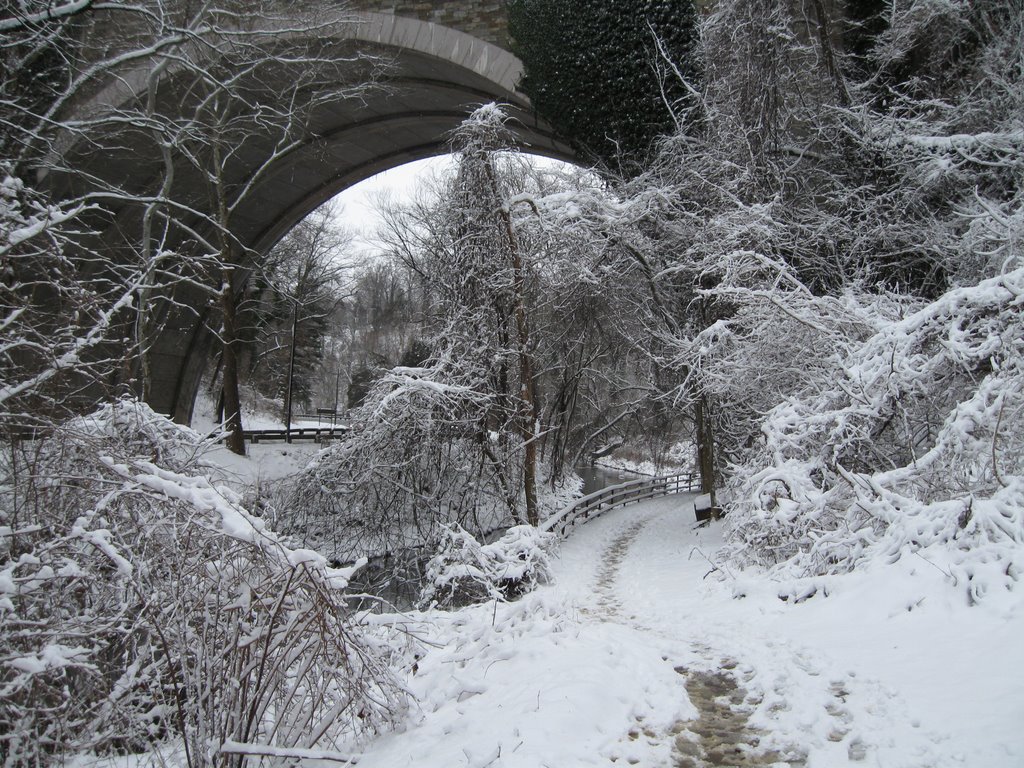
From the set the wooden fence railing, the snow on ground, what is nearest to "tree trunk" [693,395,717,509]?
the snow on ground

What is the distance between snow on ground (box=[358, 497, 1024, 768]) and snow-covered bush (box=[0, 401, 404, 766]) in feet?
1.99

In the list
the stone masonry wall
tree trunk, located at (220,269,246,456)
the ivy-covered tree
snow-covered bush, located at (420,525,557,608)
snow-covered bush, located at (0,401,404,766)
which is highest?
the stone masonry wall

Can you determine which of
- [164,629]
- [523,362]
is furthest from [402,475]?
[164,629]

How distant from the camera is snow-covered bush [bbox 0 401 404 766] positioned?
323 centimetres

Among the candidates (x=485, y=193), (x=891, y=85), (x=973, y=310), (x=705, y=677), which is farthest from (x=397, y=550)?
(x=891, y=85)

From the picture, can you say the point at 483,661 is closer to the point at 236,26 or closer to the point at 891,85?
the point at 891,85

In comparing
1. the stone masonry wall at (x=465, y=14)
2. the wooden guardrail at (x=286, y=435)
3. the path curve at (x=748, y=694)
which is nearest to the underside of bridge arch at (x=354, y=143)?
the stone masonry wall at (x=465, y=14)

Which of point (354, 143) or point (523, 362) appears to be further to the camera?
point (354, 143)

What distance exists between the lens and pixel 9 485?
3920mm

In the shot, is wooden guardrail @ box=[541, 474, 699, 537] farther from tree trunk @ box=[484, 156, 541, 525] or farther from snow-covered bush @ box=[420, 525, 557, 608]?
snow-covered bush @ box=[420, 525, 557, 608]

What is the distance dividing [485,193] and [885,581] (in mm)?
8489

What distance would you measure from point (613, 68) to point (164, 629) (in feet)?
42.3

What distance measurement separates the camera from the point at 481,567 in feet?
26.7

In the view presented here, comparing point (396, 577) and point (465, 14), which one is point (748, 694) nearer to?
point (396, 577)
